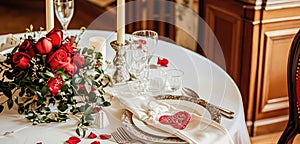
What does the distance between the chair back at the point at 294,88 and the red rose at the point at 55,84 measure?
2.90 feet

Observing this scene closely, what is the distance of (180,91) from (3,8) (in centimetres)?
425

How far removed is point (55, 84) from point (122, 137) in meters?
0.24

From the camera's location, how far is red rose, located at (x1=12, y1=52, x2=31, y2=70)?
147 centimetres

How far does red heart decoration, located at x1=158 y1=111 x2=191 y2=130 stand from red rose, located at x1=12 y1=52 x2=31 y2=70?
0.40 metres

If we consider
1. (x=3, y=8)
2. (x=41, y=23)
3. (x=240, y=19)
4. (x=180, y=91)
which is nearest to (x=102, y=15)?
(x=41, y=23)

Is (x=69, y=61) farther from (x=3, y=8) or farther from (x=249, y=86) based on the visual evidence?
(x=3, y=8)

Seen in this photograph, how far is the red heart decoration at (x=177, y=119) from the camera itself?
4.81 ft

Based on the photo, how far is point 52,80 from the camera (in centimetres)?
149

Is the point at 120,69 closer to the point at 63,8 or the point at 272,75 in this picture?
the point at 63,8

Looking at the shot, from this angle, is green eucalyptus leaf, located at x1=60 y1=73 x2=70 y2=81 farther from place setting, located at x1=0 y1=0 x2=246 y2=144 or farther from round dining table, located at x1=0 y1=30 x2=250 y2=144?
round dining table, located at x1=0 y1=30 x2=250 y2=144

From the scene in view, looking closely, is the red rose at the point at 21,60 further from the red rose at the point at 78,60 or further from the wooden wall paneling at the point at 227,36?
the wooden wall paneling at the point at 227,36

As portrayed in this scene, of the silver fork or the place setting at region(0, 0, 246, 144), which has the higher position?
the place setting at region(0, 0, 246, 144)

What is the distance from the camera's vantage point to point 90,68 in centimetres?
155

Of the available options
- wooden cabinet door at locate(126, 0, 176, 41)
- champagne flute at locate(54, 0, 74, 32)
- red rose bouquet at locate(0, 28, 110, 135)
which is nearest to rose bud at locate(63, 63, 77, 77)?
red rose bouquet at locate(0, 28, 110, 135)
